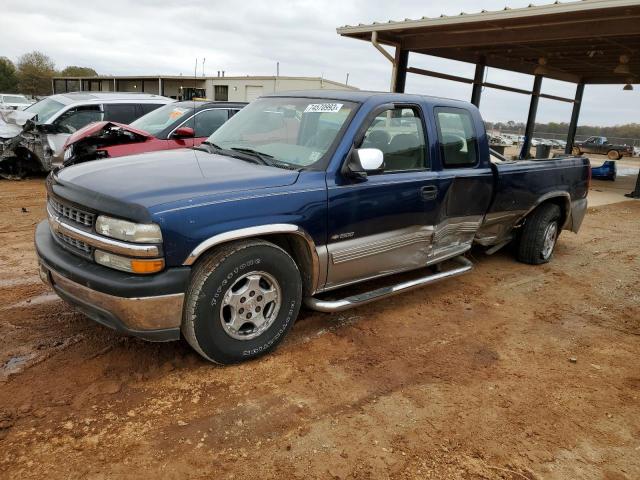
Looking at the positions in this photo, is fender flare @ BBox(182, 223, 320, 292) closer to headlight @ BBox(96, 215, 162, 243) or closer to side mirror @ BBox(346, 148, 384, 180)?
headlight @ BBox(96, 215, 162, 243)

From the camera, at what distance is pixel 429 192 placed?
13.6 feet

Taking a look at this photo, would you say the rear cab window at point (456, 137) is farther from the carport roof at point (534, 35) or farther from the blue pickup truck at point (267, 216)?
the carport roof at point (534, 35)

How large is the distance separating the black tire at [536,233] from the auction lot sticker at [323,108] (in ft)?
10.7

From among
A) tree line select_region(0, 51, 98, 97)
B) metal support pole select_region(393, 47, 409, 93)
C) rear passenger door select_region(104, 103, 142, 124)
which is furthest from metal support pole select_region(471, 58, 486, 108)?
tree line select_region(0, 51, 98, 97)

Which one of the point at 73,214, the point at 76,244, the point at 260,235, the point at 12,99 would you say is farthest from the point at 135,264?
the point at 12,99

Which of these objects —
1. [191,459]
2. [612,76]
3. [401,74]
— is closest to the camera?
[191,459]

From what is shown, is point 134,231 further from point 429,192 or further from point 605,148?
point 605,148

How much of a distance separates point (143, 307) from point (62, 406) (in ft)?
2.38

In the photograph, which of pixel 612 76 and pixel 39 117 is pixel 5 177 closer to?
pixel 39 117

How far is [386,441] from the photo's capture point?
8.64 feet

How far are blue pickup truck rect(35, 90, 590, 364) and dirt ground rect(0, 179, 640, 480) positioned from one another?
13.6 inches

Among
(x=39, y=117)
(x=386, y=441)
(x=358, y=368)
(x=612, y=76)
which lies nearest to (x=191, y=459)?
(x=386, y=441)

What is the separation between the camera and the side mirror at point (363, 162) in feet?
11.2

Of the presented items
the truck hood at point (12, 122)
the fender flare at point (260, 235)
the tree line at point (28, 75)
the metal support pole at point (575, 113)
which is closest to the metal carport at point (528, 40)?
the metal support pole at point (575, 113)
